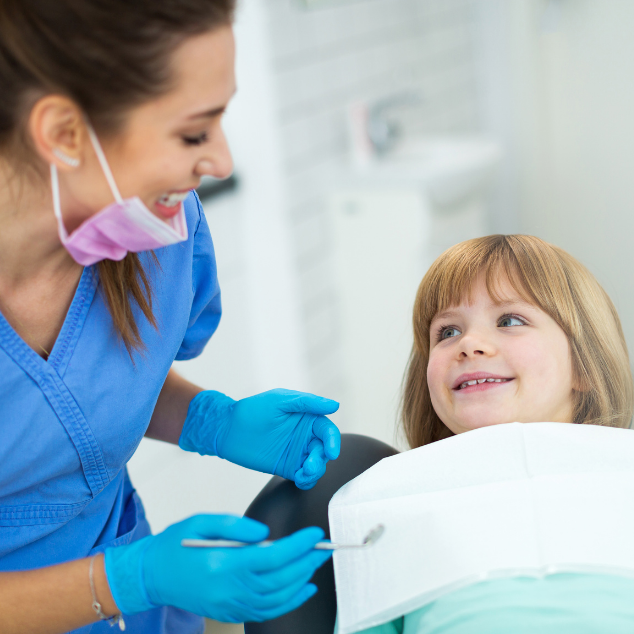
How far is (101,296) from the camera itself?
1007mm

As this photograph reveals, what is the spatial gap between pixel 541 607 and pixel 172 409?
2.31 feet

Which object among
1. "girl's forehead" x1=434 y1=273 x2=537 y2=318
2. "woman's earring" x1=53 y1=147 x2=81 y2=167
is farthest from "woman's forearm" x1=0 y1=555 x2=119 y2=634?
"girl's forehead" x1=434 y1=273 x2=537 y2=318

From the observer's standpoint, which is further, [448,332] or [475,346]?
[448,332]

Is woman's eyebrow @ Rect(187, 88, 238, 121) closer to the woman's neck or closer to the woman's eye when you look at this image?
the woman's neck

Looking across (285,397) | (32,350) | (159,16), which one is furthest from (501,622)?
(159,16)

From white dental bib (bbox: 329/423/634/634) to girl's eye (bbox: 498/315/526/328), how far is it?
20 centimetres

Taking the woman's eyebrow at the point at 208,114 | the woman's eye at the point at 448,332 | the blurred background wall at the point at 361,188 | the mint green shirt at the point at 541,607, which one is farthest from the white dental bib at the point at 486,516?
the blurred background wall at the point at 361,188

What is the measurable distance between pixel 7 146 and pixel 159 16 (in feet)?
0.78

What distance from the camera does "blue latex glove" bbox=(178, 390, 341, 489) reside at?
1.12 m

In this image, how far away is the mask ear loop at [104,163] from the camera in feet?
2.56

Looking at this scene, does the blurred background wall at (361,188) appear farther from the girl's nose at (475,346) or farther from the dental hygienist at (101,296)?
the dental hygienist at (101,296)

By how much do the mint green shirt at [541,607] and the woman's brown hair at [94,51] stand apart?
2.37ft

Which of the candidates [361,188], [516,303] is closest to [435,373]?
[516,303]

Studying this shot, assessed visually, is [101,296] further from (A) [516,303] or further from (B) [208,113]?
(A) [516,303]
